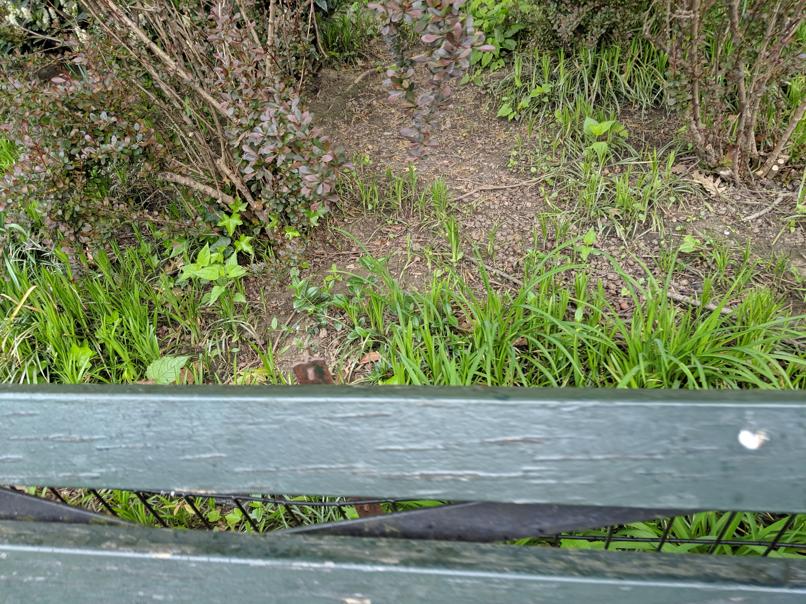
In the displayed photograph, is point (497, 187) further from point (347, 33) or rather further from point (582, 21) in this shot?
point (347, 33)

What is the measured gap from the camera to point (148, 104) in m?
2.56

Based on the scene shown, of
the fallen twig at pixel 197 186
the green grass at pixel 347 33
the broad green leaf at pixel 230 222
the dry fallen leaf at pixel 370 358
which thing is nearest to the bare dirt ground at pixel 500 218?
the dry fallen leaf at pixel 370 358

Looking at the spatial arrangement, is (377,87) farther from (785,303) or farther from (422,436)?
(422,436)

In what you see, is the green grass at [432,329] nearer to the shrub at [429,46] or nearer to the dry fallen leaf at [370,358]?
the dry fallen leaf at [370,358]

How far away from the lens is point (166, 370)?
2250 millimetres

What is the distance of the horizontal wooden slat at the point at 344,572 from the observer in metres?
0.81

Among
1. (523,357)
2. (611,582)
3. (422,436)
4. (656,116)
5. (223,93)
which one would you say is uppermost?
(223,93)

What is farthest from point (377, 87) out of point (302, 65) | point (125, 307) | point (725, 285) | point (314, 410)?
point (314, 410)

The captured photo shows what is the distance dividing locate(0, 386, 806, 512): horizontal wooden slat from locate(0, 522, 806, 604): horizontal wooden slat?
10cm

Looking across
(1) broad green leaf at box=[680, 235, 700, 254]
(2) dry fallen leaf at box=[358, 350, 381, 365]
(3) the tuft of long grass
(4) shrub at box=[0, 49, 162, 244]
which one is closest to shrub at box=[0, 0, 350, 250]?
(4) shrub at box=[0, 49, 162, 244]

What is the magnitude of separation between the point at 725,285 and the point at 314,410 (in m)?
1.96

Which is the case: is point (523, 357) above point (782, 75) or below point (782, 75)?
below

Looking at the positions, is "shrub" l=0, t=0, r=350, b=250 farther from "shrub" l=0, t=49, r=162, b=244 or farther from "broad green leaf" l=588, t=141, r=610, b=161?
"broad green leaf" l=588, t=141, r=610, b=161

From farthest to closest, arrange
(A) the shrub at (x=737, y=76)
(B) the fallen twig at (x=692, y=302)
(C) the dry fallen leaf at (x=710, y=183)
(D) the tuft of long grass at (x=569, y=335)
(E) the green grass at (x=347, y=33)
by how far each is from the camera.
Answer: (E) the green grass at (x=347, y=33), (C) the dry fallen leaf at (x=710, y=183), (A) the shrub at (x=737, y=76), (B) the fallen twig at (x=692, y=302), (D) the tuft of long grass at (x=569, y=335)
